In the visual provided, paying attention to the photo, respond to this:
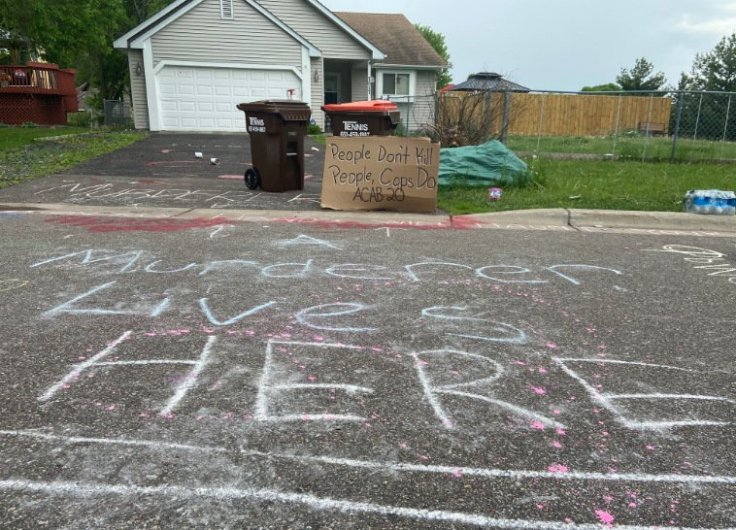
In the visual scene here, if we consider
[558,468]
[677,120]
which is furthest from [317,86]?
[558,468]

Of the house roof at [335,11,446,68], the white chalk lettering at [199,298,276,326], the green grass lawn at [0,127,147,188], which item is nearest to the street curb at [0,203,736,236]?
the green grass lawn at [0,127,147,188]

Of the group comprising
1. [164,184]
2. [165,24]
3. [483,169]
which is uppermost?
[165,24]

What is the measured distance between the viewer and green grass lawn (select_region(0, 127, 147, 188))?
1065 centimetres

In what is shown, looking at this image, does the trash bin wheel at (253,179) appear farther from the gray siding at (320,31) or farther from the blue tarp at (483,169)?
the gray siding at (320,31)

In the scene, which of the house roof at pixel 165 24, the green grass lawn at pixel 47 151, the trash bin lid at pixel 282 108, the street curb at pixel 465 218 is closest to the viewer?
the street curb at pixel 465 218

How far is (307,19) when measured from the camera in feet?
72.4

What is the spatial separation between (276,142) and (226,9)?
43.7ft

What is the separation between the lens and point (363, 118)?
983 centimetres

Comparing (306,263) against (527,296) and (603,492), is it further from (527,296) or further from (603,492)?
(603,492)

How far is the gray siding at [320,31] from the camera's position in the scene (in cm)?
2194

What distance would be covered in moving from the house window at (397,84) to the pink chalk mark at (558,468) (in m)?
24.0

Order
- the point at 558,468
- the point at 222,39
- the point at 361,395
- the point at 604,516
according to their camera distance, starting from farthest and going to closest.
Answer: the point at 222,39 < the point at 361,395 < the point at 558,468 < the point at 604,516

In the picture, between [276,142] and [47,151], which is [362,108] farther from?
[47,151]

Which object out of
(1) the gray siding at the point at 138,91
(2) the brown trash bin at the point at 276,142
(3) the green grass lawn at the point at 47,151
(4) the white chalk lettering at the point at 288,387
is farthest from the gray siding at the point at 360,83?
(4) the white chalk lettering at the point at 288,387
